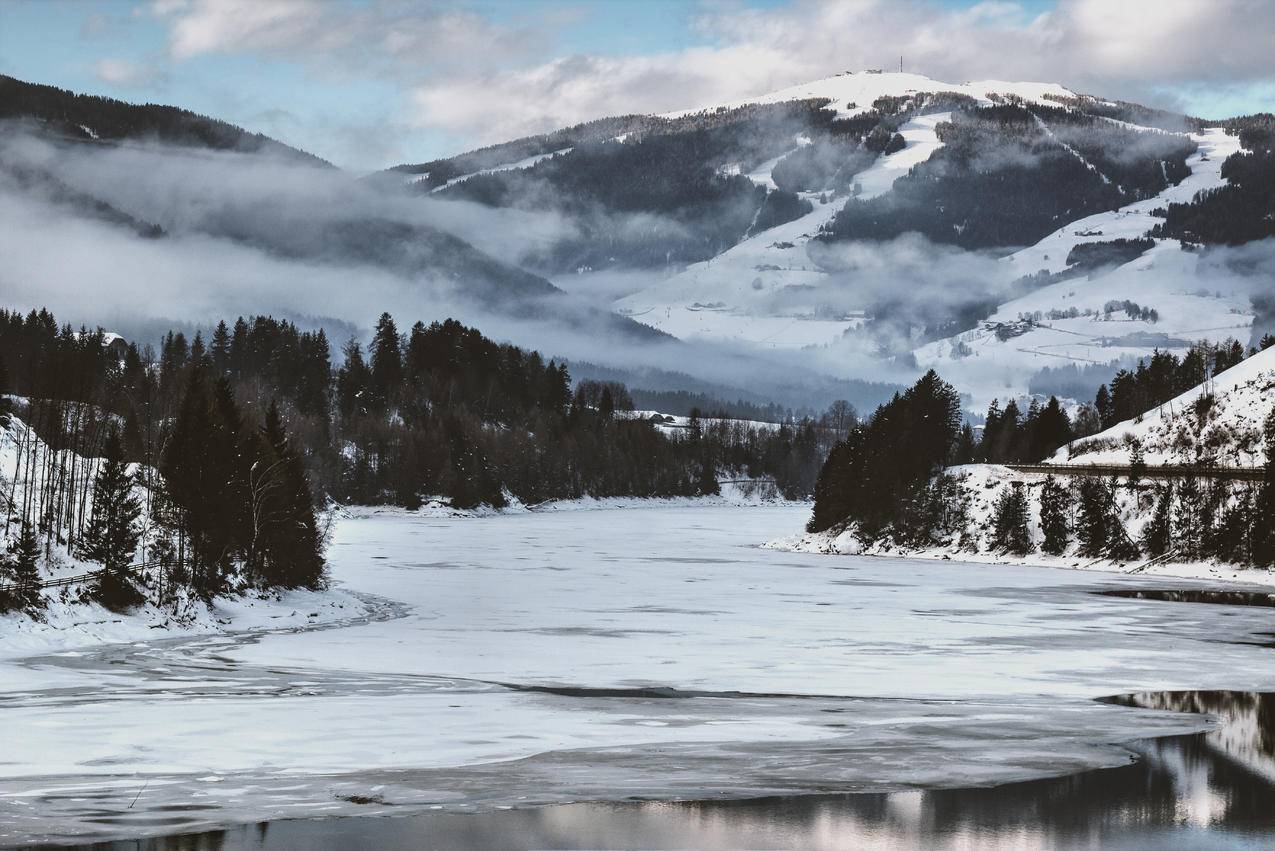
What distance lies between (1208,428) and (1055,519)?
23.8 meters

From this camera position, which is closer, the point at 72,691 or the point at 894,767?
the point at 894,767

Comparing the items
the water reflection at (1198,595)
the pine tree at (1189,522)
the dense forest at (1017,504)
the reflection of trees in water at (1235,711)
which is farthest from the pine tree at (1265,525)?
the reflection of trees in water at (1235,711)

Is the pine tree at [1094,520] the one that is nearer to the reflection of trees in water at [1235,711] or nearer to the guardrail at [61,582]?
the reflection of trees in water at [1235,711]

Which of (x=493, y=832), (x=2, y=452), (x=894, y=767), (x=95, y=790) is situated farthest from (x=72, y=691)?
(x=2, y=452)

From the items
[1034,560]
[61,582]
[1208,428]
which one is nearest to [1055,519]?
[1034,560]

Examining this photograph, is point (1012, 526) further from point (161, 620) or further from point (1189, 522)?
point (161, 620)

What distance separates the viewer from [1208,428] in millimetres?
131250

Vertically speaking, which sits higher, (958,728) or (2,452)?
(2,452)

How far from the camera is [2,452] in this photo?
3659 inches

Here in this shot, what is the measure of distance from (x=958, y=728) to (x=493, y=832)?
1494 centimetres

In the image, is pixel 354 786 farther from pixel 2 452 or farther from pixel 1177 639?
pixel 2 452

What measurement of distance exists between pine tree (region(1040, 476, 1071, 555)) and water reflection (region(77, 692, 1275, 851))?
94206 mm

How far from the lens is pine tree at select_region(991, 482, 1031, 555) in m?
122

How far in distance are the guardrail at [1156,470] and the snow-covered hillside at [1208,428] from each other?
440 cm
